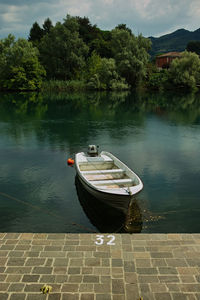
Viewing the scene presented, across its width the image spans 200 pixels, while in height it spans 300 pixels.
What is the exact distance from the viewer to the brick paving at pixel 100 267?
5175 mm

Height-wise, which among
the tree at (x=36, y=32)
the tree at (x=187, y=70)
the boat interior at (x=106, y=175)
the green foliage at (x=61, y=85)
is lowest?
the boat interior at (x=106, y=175)

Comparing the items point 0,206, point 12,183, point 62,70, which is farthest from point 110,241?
point 62,70

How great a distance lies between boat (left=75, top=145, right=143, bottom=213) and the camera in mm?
9086

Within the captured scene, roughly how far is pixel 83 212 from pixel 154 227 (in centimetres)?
288

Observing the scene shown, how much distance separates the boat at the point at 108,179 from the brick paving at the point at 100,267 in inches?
83.7

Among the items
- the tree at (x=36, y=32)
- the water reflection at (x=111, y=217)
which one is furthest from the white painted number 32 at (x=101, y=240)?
the tree at (x=36, y=32)

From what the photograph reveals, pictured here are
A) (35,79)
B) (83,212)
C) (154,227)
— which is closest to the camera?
(154,227)

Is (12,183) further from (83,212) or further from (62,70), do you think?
(62,70)

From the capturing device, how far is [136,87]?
78.9 meters

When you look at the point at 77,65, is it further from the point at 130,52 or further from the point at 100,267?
the point at 100,267

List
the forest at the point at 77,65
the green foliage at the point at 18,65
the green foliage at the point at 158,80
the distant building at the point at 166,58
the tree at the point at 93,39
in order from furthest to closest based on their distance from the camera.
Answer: the distant building at the point at 166,58 → the tree at the point at 93,39 → the green foliage at the point at 158,80 → the forest at the point at 77,65 → the green foliage at the point at 18,65

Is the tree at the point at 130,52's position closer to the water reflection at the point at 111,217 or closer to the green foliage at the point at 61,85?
the green foliage at the point at 61,85

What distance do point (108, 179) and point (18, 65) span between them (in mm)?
64345

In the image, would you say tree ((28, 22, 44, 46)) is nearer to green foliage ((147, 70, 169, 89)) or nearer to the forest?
the forest
